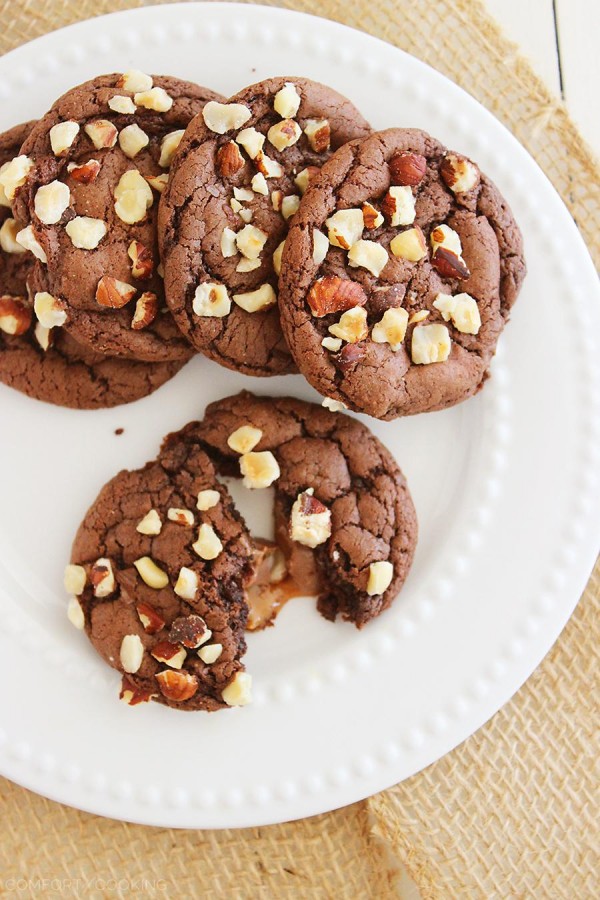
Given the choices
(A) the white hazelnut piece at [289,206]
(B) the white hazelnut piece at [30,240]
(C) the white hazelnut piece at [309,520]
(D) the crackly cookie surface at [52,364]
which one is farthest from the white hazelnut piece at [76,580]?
(A) the white hazelnut piece at [289,206]

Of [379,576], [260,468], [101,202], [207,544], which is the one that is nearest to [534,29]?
[101,202]

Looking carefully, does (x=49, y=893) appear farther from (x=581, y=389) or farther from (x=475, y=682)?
(x=581, y=389)

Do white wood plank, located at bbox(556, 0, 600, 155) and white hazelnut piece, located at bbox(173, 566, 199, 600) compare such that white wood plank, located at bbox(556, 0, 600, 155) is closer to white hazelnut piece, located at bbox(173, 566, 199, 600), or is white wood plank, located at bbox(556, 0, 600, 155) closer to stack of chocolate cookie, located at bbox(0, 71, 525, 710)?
stack of chocolate cookie, located at bbox(0, 71, 525, 710)

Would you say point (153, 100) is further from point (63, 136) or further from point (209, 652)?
point (209, 652)

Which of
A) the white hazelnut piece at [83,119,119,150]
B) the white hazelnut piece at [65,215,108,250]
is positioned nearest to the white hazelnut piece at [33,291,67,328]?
the white hazelnut piece at [65,215,108,250]

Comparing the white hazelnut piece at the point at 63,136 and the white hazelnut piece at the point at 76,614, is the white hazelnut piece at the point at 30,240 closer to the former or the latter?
the white hazelnut piece at the point at 63,136

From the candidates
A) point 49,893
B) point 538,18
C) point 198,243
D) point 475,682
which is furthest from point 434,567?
point 538,18
